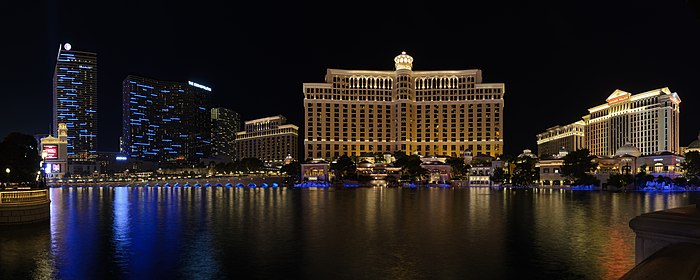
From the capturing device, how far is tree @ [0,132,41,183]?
55156 millimetres

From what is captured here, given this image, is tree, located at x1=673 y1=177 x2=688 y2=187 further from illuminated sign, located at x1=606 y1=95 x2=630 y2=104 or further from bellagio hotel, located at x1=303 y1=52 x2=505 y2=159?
bellagio hotel, located at x1=303 y1=52 x2=505 y2=159

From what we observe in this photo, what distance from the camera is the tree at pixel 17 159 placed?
5516 centimetres

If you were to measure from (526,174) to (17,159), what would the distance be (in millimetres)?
130803

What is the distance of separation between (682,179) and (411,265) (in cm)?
12803

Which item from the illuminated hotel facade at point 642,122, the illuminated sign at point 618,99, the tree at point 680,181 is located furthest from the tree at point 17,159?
the illuminated sign at point 618,99

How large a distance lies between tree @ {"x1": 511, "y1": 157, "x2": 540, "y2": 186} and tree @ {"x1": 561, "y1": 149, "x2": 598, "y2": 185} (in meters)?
16.3

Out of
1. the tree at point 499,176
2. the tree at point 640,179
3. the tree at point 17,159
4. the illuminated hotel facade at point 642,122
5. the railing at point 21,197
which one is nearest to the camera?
the railing at point 21,197

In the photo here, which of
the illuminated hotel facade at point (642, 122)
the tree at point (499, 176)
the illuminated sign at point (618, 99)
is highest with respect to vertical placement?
the illuminated sign at point (618, 99)

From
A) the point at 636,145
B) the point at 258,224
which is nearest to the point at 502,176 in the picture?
the point at 636,145

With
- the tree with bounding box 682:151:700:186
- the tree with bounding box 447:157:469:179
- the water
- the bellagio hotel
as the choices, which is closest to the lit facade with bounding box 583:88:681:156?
the tree with bounding box 682:151:700:186

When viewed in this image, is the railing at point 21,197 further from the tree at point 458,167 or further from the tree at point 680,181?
the tree at point 458,167

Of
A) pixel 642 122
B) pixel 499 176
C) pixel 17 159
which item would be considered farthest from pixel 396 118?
pixel 17 159

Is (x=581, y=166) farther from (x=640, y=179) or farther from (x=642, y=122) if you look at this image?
(x=642, y=122)

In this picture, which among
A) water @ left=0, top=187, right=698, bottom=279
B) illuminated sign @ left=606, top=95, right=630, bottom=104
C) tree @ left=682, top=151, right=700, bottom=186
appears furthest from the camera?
illuminated sign @ left=606, top=95, right=630, bottom=104
